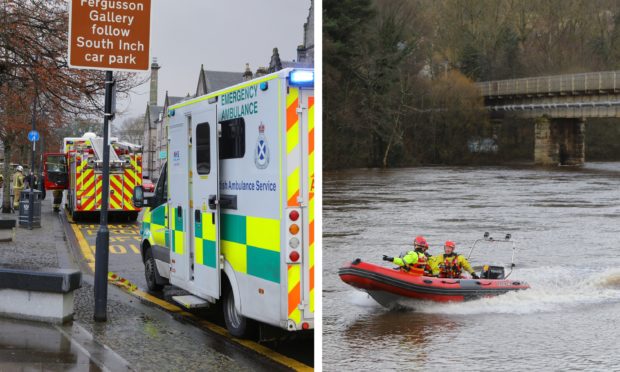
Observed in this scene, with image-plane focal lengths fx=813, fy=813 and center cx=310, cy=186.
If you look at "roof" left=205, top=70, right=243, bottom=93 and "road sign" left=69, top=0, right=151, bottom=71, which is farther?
"road sign" left=69, top=0, right=151, bottom=71

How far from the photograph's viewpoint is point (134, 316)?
7.95 metres

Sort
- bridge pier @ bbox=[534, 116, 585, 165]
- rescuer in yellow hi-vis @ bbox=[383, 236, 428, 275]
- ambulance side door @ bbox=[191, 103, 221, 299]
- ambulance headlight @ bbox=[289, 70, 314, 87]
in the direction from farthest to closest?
bridge pier @ bbox=[534, 116, 585, 165], rescuer in yellow hi-vis @ bbox=[383, 236, 428, 275], ambulance side door @ bbox=[191, 103, 221, 299], ambulance headlight @ bbox=[289, 70, 314, 87]

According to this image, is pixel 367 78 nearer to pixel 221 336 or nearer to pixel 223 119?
pixel 223 119

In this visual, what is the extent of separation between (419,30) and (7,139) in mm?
20926

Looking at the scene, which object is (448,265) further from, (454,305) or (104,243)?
(104,243)

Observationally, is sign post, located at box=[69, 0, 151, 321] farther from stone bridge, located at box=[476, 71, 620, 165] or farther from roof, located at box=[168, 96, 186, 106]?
stone bridge, located at box=[476, 71, 620, 165]

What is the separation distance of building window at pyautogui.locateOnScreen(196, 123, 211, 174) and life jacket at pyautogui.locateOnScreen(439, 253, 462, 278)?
534 centimetres

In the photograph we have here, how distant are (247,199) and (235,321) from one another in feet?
4.09

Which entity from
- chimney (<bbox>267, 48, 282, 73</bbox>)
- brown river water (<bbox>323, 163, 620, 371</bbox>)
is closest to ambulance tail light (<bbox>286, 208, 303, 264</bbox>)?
brown river water (<bbox>323, 163, 620, 371</bbox>)

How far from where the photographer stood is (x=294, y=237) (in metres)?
5.66

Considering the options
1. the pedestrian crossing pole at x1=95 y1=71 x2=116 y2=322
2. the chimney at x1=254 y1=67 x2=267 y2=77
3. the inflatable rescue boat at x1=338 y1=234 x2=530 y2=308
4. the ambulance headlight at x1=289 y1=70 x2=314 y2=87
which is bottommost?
the inflatable rescue boat at x1=338 y1=234 x2=530 y2=308

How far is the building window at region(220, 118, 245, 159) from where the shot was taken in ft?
20.5

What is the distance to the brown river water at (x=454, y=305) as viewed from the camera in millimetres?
8883

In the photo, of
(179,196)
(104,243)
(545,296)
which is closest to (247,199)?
(179,196)
